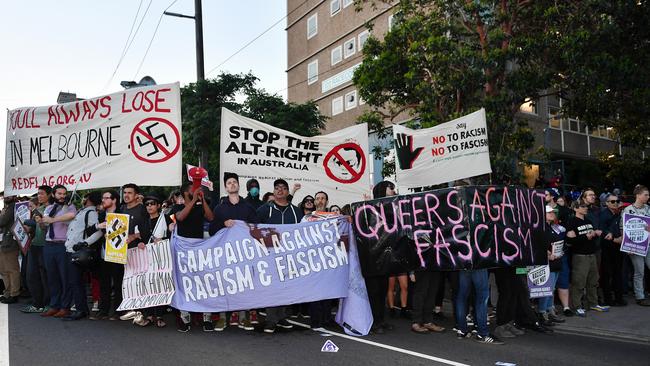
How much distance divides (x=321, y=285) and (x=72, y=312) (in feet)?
13.0

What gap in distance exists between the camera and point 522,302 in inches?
277

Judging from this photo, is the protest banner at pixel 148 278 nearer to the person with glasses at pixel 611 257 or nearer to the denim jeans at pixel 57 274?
the denim jeans at pixel 57 274

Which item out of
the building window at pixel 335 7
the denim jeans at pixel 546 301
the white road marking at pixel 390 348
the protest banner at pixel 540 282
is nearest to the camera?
the white road marking at pixel 390 348

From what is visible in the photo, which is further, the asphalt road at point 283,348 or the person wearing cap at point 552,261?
the person wearing cap at point 552,261

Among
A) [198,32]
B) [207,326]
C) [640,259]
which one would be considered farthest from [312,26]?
[207,326]

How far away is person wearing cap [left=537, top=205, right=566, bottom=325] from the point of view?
765 centimetres

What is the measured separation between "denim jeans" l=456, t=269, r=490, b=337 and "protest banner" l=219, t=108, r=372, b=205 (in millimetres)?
3132

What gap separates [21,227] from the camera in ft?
31.7

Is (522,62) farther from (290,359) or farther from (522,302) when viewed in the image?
(290,359)

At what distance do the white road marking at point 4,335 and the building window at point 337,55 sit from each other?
25.0 metres

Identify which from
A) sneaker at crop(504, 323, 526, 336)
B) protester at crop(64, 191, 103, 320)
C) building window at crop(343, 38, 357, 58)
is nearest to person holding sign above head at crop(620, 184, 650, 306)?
sneaker at crop(504, 323, 526, 336)

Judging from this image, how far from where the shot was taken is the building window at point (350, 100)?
30.1 meters

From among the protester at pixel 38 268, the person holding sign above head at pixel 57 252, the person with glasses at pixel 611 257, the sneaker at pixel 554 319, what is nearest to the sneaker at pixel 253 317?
the person holding sign above head at pixel 57 252

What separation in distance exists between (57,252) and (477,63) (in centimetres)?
934
